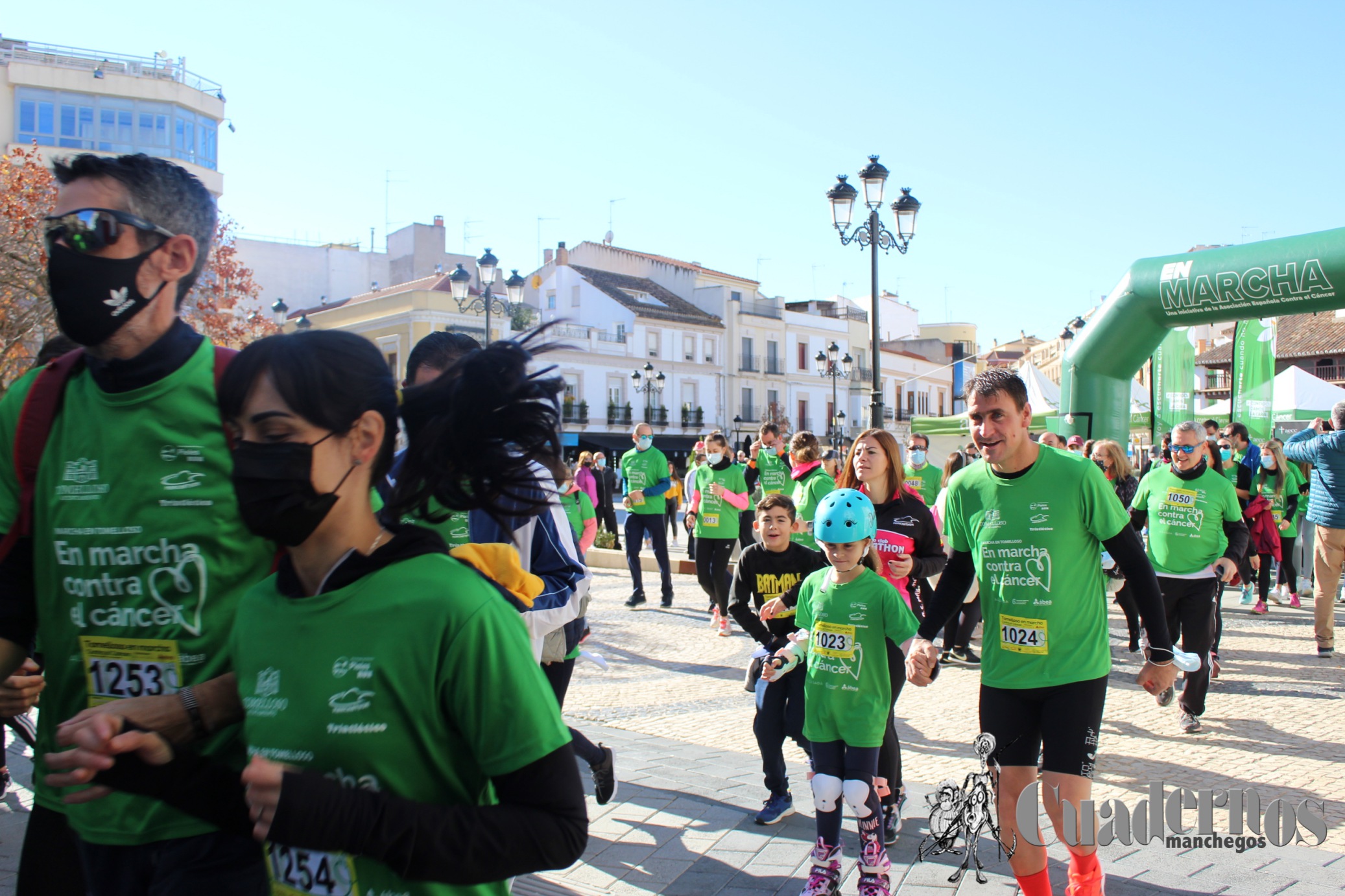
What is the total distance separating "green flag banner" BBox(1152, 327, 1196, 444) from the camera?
17.0 meters

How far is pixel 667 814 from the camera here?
189 inches

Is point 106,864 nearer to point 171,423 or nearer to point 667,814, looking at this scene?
point 171,423

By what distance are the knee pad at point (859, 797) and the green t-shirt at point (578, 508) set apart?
576cm

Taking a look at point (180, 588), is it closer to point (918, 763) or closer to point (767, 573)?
point (767, 573)

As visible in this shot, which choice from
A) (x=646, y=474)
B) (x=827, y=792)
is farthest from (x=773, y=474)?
(x=827, y=792)

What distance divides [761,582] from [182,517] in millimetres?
3620

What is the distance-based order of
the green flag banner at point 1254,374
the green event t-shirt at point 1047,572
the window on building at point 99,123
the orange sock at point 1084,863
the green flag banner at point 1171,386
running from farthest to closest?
the window on building at point 99,123, the green flag banner at point 1254,374, the green flag banner at point 1171,386, the green event t-shirt at point 1047,572, the orange sock at point 1084,863

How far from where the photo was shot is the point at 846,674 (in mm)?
4191

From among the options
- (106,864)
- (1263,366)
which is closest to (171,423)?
(106,864)

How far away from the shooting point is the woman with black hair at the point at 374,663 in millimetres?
1487

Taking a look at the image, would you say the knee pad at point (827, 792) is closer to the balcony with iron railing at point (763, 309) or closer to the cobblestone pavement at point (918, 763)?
the cobblestone pavement at point (918, 763)
